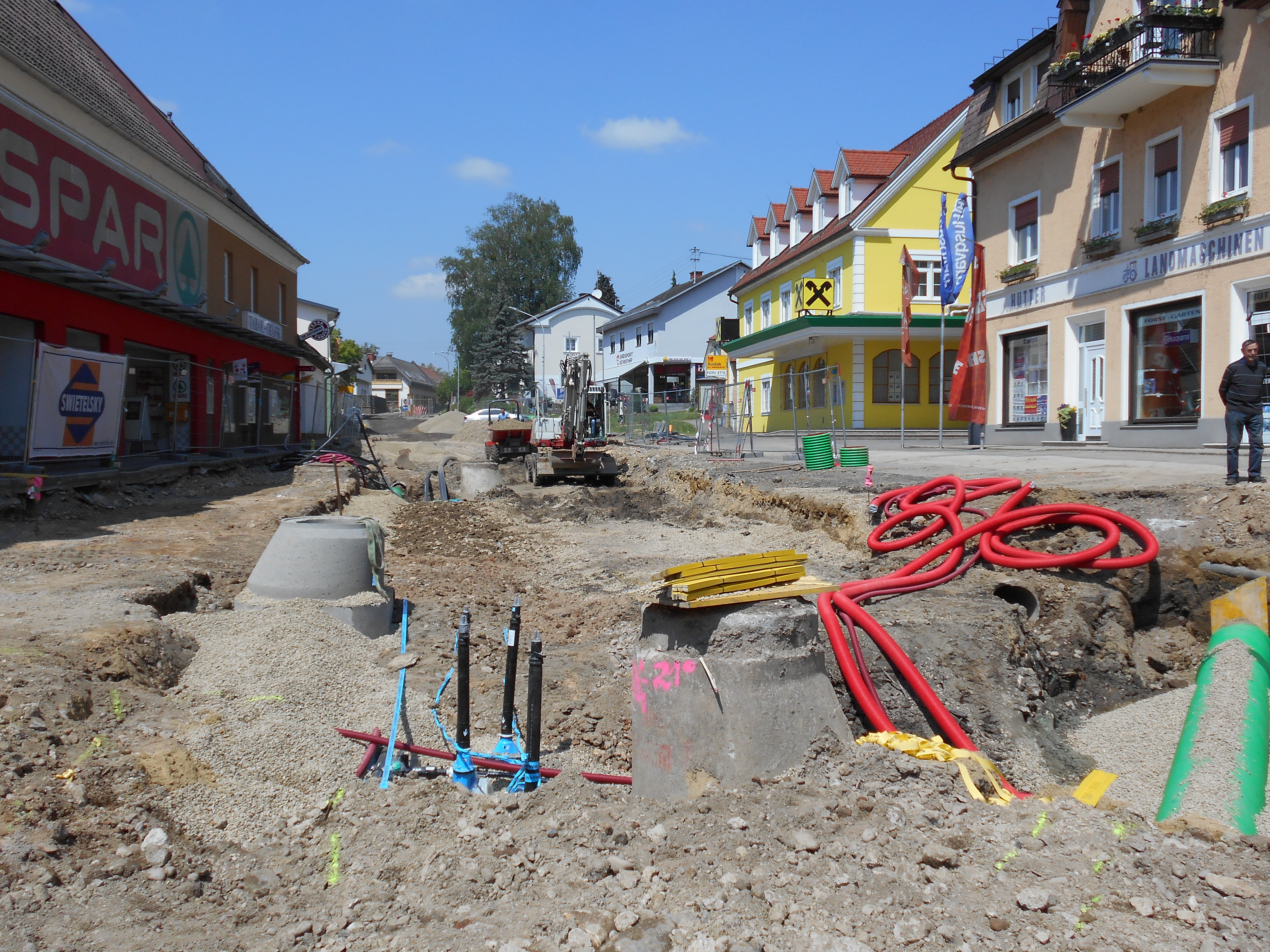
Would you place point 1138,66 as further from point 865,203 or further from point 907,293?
point 865,203

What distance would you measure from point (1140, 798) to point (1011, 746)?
812 millimetres

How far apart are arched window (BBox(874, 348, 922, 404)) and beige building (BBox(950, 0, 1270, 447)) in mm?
7437

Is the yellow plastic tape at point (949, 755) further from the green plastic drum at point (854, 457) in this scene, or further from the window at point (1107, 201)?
the window at point (1107, 201)

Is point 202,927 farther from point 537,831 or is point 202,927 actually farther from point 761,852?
point 761,852

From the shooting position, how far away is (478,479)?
21375 mm

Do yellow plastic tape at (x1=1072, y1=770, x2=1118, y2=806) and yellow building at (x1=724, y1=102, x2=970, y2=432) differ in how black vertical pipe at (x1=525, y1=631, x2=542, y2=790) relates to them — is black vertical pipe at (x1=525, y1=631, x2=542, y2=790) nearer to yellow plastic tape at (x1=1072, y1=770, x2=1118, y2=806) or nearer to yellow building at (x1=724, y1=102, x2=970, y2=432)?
yellow plastic tape at (x1=1072, y1=770, x2=1118, y2=806)

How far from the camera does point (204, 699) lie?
5.13m

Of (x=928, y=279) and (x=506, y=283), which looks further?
(x=506, y=283)

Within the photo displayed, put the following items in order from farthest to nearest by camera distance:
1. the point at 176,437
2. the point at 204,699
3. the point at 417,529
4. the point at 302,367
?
the point at 302,367
the point at 176,437
the point at 417,529
the point at 204,699

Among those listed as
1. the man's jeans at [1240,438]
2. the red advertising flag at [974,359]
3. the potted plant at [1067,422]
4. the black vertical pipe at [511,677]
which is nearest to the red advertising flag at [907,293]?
the red advertising flag at [974,359]

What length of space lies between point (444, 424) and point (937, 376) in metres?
33.2

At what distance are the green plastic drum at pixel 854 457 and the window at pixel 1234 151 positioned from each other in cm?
737

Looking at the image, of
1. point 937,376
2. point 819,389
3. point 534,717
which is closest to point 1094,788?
point 534,717

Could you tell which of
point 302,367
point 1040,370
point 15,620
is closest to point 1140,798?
point 15,620
